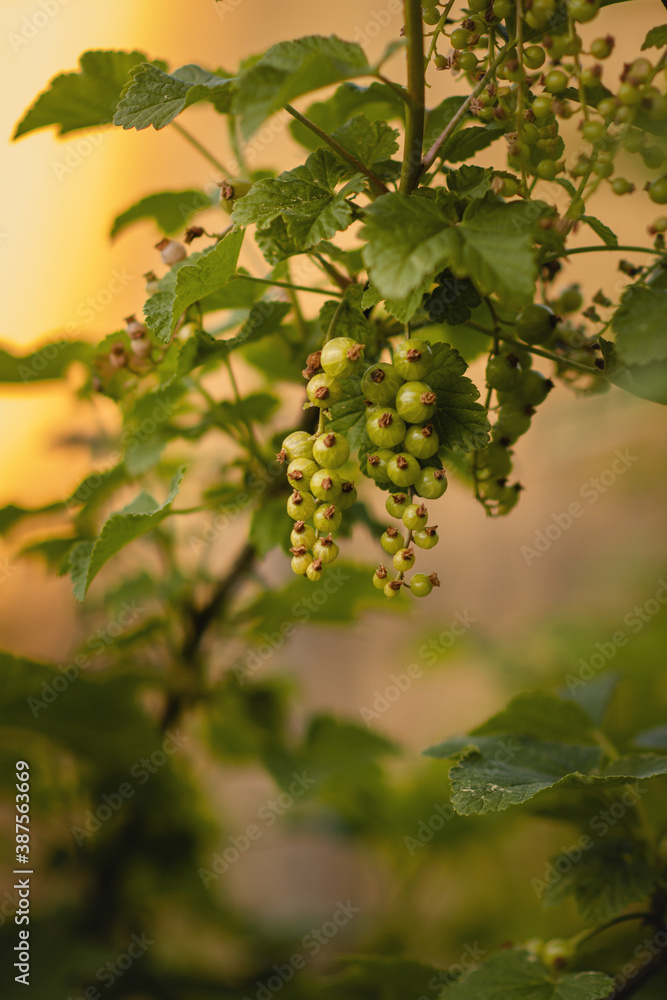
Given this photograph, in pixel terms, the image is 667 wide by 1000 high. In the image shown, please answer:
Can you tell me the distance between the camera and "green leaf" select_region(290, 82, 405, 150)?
501 millimetres

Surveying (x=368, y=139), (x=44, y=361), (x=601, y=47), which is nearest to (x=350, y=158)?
(x=368, y=139)

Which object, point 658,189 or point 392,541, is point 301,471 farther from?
point 658,189

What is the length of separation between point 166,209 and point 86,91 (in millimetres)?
131

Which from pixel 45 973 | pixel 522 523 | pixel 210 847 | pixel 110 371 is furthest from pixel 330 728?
pixel 522 523

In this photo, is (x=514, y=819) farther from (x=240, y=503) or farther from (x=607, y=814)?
(x=240, y=503)

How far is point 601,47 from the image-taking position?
365mm

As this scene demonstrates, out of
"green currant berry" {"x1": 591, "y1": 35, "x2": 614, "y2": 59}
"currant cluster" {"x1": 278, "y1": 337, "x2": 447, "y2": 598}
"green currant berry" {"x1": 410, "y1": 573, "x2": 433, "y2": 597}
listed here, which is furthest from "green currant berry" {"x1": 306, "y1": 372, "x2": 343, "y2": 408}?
"green currant berry" {"x1": 591, "y1": 35, "x2": 614, "y2": 59}

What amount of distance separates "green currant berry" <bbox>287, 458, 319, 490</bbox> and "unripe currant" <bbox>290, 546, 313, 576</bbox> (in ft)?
0.11

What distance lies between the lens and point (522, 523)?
2088 millimetres

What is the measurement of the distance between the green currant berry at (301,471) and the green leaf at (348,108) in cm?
24

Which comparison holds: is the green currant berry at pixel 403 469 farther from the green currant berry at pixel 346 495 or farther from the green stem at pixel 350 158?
the green stem at pixel 350 158

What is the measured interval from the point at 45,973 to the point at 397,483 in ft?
2.21

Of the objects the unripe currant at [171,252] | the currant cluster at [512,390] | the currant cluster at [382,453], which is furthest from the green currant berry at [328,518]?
the unripe currant at [171,252]

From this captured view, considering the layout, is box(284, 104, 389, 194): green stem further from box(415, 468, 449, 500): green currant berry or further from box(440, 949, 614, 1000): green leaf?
box(440, 949, 614, 1000): green leaf
